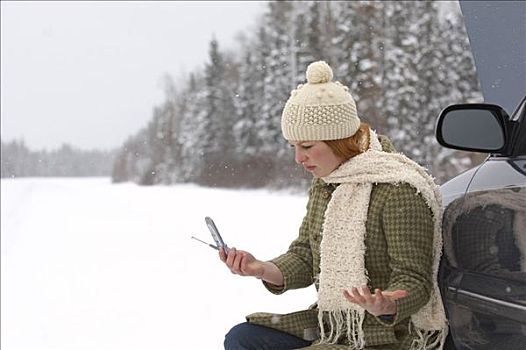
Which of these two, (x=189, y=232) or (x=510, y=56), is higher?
(x=510, y=56)

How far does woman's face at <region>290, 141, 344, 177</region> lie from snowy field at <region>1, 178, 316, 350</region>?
4328 millimetres

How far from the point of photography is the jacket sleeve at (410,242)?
2148 mm

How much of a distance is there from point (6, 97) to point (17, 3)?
11.8 feet

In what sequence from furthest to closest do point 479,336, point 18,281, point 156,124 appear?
point 156,124, point 18,281, point 479,336

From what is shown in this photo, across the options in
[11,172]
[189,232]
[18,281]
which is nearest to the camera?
[18,281]

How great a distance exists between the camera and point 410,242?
2.17 meters

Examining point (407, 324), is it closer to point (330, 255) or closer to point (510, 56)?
point (330, 255)

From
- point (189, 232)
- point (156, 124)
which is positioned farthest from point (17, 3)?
point (189, 232)

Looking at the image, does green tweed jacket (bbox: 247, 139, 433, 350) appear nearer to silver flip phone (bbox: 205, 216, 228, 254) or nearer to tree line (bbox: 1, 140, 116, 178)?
silver flip phone (bbox: 205, 216, 228, 254)

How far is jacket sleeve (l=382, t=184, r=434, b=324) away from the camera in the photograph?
2148mm

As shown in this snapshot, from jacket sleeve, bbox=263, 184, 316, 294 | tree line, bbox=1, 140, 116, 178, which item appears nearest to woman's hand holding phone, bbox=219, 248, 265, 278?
jacket sleeve, bbox=263, 184, 316, 294

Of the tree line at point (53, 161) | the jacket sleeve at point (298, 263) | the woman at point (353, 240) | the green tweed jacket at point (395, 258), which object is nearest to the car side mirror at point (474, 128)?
the woman at point (353, 240)

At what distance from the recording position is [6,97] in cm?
3047

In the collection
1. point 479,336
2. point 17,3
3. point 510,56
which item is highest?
point 17,3
